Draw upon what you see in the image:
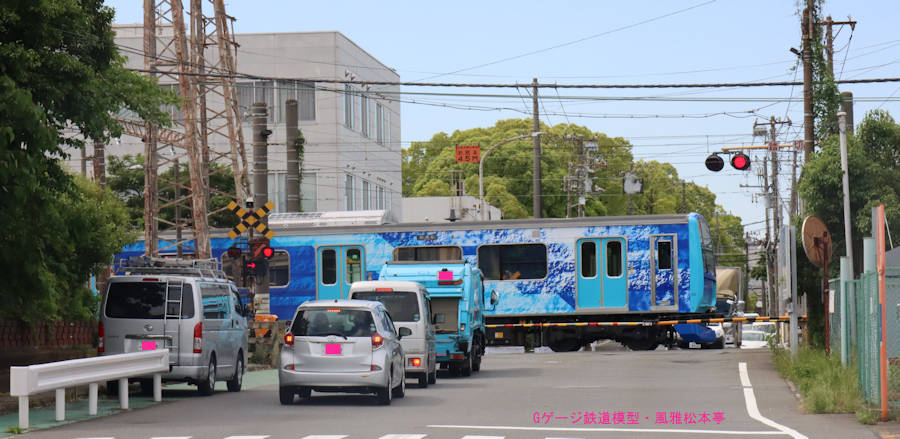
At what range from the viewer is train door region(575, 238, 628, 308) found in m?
34.6

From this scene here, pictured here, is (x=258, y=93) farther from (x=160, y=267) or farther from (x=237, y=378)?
(x=160, y=267)

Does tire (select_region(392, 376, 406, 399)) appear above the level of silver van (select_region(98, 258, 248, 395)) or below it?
below

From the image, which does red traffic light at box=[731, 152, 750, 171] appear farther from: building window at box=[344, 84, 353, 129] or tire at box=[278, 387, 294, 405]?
building window at box=[344, 84, 353, 129]

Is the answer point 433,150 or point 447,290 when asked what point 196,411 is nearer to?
point 447,290

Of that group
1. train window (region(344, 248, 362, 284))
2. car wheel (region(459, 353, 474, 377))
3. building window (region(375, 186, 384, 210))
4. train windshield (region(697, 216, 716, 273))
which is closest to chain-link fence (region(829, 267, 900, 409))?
car wheel (region(459, 353, 474, 377))

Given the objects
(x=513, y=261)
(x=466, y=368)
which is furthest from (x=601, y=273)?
(x=466, y=368)

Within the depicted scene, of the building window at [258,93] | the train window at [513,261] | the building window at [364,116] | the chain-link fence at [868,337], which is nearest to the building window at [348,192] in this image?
the building window at [364,116]

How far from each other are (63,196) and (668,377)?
11.9m

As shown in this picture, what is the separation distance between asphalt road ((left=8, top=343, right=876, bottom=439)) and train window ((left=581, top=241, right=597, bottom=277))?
9453mm

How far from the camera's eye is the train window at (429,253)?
36.0 metres

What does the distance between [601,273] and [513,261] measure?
2.61 metres

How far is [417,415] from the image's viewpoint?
53.7 feet

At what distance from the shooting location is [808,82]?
29.4 metres

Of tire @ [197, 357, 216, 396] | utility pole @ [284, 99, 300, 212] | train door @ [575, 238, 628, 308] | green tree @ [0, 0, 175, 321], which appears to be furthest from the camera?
train door @ [575, 238, 628, 308]
